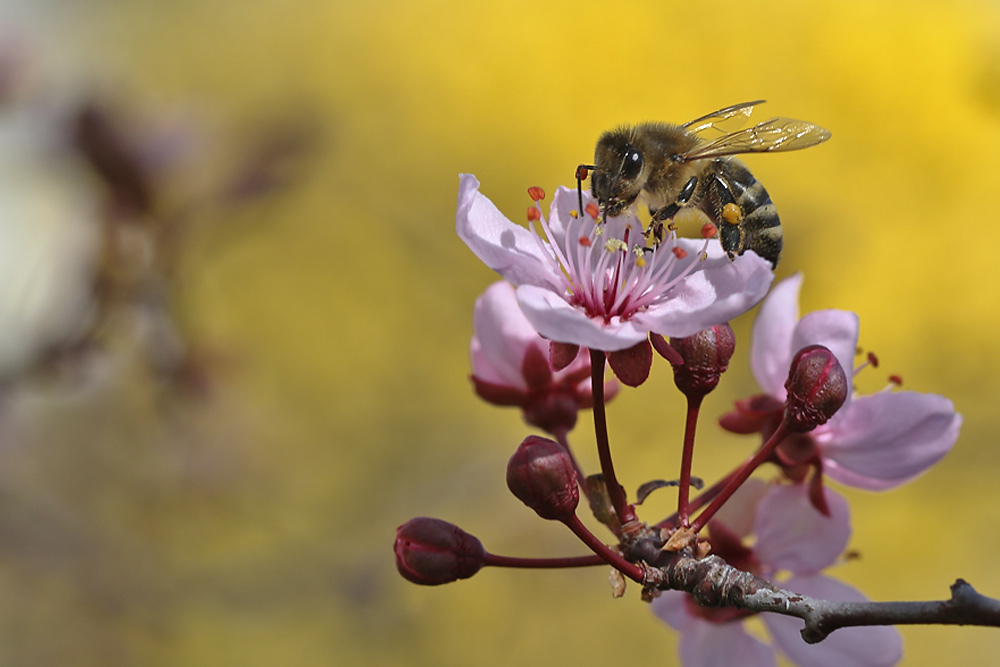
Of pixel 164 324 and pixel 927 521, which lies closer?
pixel 164 324

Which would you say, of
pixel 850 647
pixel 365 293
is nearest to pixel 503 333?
pixel 850 647

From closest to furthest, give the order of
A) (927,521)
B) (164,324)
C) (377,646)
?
(164,324) < (377,646) < (927,521)

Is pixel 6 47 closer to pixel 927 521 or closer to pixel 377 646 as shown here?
pixel 377 646

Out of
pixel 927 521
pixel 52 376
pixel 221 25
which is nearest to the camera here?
pixel 52 376

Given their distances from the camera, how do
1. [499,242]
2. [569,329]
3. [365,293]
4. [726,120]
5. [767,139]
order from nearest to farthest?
[569,329] < [499,242] < [767,139] < [726,120] < [365,293]

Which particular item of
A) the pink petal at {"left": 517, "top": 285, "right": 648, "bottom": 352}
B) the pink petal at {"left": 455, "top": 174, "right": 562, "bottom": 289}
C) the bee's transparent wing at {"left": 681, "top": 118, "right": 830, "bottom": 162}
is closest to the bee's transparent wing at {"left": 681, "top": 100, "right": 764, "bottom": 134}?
the bee's transparent wing at {"left": 681, "top": 118, "right": 830, "bottom": 162}

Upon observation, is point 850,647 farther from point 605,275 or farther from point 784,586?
point 605,275

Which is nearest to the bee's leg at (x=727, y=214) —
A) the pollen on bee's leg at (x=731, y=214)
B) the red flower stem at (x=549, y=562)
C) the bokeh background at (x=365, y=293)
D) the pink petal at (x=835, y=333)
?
the pollen on bee's leg at (x=731, y=214)

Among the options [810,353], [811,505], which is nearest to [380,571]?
[811,505]
